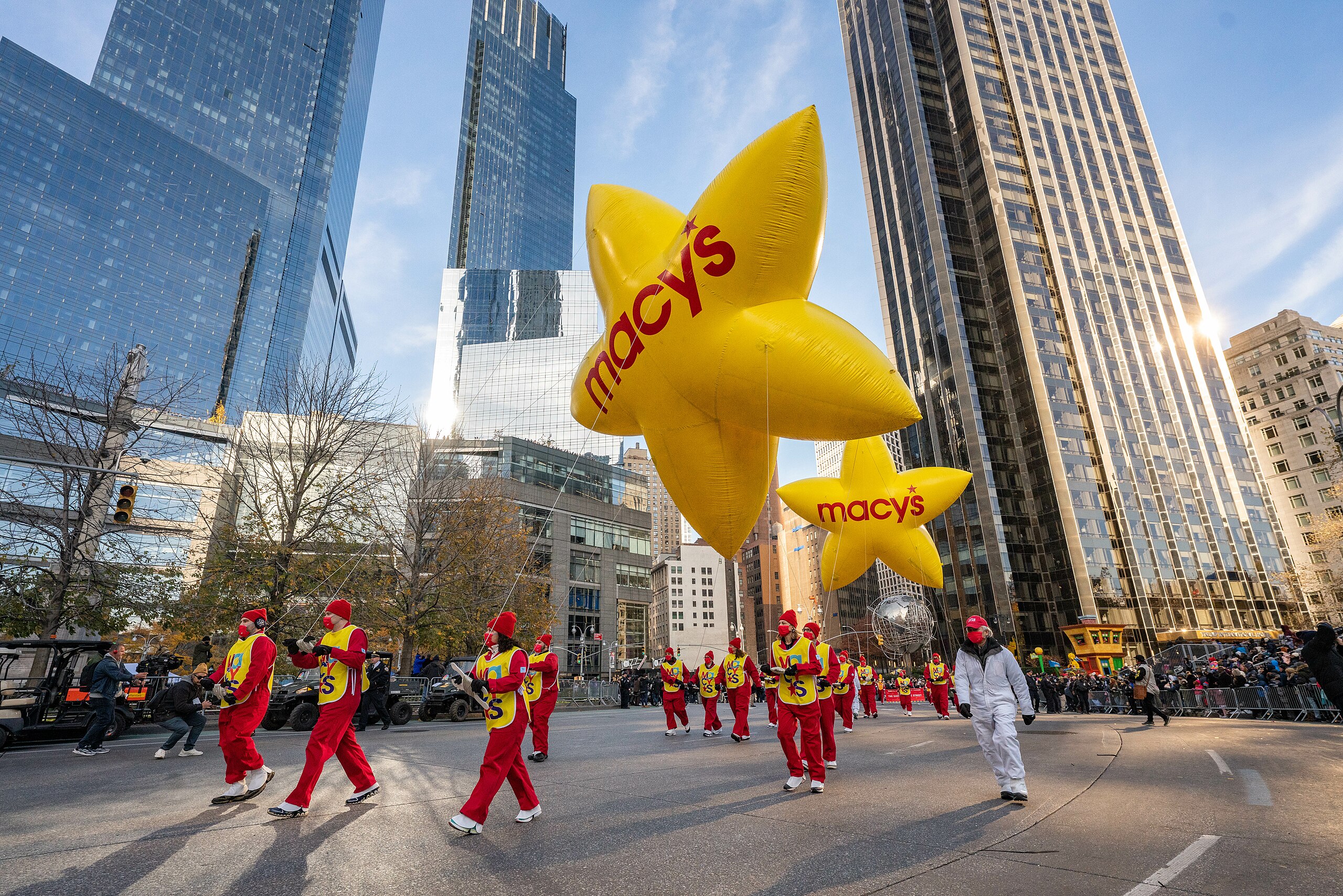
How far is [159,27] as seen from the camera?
12356cm

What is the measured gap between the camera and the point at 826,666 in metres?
8.96

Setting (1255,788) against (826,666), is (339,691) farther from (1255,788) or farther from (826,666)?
(1255,788)

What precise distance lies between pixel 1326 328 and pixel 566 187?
146260 millimetres

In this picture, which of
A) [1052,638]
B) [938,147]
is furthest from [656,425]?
[938,147]

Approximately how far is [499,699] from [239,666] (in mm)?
3394

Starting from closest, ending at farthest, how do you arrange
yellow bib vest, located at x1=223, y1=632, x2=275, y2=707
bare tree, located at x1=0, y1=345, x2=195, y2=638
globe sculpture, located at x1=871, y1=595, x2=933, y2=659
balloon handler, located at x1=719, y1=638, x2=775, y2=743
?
yellow bib vest, located at x1=223, y1=632, x2=275, y2=707 → balloon handler, located at x1=719, y1=638, x2=775, y2=743 → bare tree, located at x1=0, y1=345, x2=195, y2=638 → globe sculpture, located at x1=871, y1=595, x2=933, y2=659

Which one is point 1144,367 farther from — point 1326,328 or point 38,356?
point 38,356

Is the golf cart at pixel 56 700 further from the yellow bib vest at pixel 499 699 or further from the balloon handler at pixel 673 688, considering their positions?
the balloon handler at pixel 673 688

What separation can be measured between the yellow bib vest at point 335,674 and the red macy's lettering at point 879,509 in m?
9.30

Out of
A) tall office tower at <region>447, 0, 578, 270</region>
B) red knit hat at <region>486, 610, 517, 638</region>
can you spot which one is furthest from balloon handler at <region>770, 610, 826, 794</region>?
tall office tower at <region>447, 0, 578, 270</region>

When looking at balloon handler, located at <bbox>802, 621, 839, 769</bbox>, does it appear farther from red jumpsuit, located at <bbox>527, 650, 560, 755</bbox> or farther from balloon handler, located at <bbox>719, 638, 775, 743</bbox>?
red jumpsuit, located at <bbox>527, 650, 560, 755</bbox>

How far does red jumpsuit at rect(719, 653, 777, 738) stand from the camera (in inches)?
518

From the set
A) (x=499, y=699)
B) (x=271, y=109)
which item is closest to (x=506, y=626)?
(x=499, y=699)

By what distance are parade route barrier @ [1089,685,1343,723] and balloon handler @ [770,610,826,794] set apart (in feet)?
39.4
